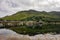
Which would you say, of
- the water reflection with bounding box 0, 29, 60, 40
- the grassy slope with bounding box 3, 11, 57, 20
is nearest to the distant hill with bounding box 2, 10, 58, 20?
the grassy slope with bounding box 3, 11, 57, 20

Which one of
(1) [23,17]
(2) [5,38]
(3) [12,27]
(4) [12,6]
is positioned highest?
(4) [12,6]

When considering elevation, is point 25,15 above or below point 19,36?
above

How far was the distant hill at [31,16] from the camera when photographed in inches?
122

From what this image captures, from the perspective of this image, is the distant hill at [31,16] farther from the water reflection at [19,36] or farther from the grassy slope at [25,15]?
the water reflection at [19,36]

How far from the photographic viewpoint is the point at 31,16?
315cm

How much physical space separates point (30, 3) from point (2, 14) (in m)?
0.69

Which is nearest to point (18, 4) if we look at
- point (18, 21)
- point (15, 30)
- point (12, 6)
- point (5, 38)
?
point (12, 6)

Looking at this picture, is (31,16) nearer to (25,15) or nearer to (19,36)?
(25,15)

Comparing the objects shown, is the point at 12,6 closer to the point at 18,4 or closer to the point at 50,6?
the point at 18,4

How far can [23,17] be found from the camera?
10.2 feet

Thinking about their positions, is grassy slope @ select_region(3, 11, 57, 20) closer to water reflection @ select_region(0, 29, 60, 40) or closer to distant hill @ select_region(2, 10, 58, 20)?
distant hill @ select_region(2, 10, 58, 20)

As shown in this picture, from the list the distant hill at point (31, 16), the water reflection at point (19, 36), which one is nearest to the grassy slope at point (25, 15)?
the distant hill at point (31, 16)

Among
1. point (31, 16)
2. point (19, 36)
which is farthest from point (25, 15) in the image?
point (19, 36)

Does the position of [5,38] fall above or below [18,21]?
below
